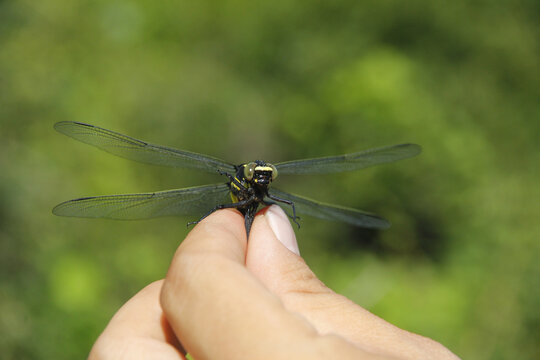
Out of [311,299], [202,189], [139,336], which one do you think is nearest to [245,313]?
[311,299]

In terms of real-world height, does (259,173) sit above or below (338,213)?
above

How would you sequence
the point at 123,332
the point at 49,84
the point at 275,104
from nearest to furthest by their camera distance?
the point at 123,332
the point at 49,84
the point at 275,104

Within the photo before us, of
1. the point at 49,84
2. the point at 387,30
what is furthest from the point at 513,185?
the point at 49,84

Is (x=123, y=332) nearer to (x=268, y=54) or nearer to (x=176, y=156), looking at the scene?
(x=176, y=156)

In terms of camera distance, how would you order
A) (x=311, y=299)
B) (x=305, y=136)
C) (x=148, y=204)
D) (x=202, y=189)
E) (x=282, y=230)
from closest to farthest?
(x=311, y=299), (x=282, y=230), (x=148, y=204), (x=202, y=189), (x=305, y=136)

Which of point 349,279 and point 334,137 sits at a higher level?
point 334,137

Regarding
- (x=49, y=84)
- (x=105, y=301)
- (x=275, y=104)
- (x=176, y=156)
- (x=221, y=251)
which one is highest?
(x=49, y=84)

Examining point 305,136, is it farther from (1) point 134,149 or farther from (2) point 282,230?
(2) point 282,230

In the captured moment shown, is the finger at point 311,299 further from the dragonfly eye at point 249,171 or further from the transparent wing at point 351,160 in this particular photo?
the transparent wing at point 351,160
